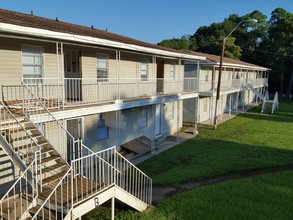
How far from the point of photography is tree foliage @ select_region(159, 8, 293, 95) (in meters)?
52.4

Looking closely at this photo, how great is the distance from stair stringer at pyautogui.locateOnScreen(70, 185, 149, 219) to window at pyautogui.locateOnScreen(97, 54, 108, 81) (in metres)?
7.45

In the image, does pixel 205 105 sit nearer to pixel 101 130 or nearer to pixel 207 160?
pixel 207 160

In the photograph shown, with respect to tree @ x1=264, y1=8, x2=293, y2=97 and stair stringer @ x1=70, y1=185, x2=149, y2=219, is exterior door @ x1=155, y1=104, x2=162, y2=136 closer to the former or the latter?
stair stringer @ x1=70, y1=185, x2=149, y2=219

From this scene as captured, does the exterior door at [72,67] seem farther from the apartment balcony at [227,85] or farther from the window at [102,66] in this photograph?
the apartment balcony at [227,85]

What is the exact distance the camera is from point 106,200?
761cm

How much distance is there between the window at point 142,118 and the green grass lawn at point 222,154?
2554 mm

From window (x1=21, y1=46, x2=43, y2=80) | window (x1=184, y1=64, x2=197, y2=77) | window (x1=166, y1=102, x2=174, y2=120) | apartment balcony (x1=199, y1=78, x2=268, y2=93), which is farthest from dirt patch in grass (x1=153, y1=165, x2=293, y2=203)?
window (x1=184, y1=64, x2=197, y2=77)

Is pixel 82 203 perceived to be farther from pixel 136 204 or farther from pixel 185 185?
pixel 185 185

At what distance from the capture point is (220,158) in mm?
14984

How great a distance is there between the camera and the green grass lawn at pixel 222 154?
12.8 m

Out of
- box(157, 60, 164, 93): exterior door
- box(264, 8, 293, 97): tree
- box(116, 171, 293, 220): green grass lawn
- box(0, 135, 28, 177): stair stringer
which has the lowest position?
box(116, 171, 293, 220): green grass lawn

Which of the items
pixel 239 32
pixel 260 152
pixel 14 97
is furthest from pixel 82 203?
pixel 239 32

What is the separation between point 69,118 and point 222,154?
9.06m

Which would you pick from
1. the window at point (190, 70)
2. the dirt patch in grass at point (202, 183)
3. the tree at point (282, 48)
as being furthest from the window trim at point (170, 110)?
the tree at point (282, 48)
